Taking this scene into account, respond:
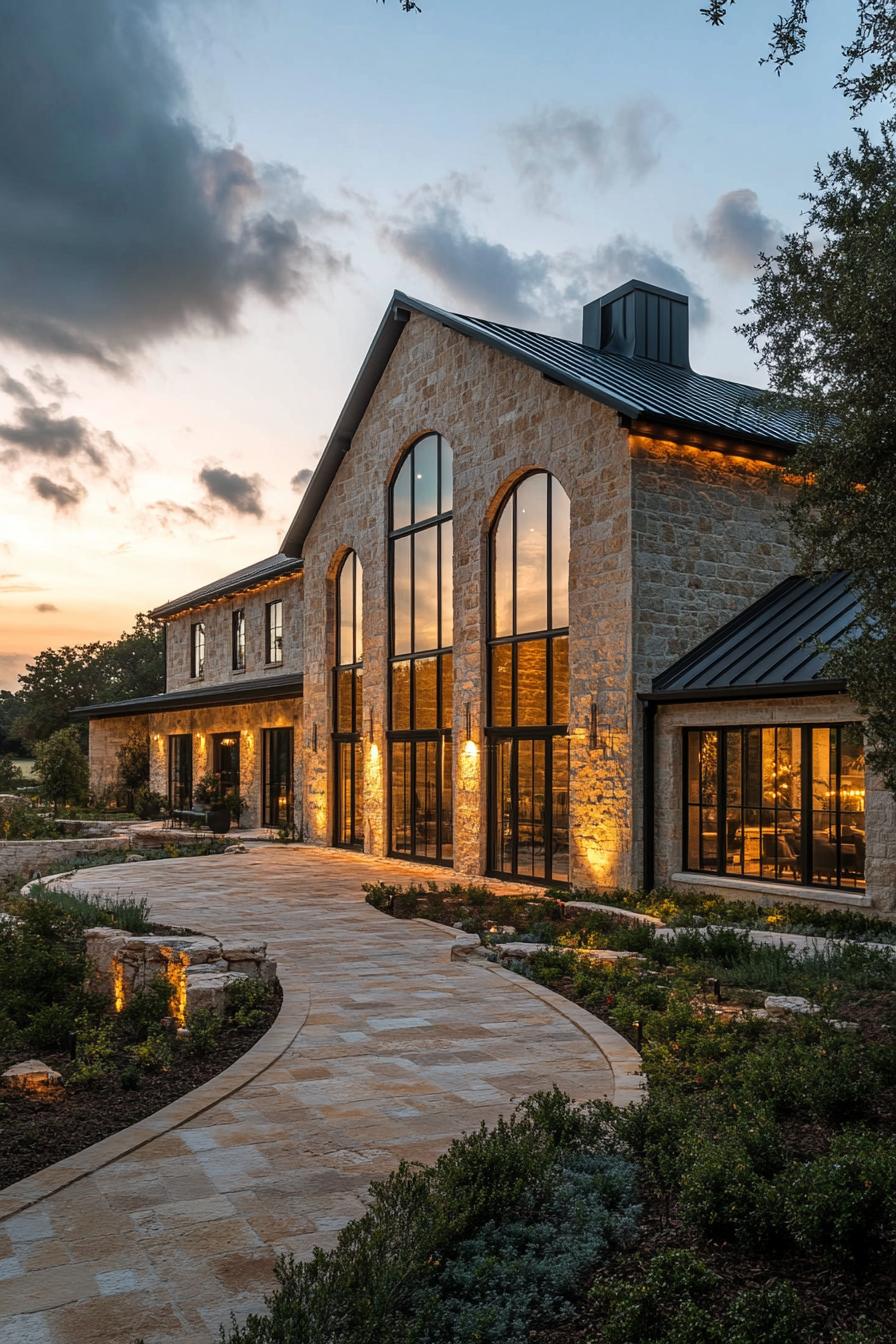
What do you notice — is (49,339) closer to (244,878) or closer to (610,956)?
(244,878)

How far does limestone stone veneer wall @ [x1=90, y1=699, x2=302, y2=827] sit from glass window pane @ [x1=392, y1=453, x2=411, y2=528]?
22.1ft

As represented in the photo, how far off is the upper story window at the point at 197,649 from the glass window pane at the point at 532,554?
17438mm

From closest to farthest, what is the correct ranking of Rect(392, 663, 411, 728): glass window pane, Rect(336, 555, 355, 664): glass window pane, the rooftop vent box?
Rect(392, 663, 411, 728): glass window pane
the rooftop vent box
Rect(336, 555, 355, 664): glass window pane

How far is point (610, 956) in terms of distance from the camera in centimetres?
969

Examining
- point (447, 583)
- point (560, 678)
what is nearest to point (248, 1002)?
point (560, 678)

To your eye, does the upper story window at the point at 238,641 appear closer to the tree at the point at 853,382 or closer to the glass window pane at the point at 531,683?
the glass window pane at the point at 531,683

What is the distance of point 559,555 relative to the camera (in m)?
16.2

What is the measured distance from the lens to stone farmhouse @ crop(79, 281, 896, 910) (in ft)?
44.4

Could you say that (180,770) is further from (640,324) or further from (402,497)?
(640,324)

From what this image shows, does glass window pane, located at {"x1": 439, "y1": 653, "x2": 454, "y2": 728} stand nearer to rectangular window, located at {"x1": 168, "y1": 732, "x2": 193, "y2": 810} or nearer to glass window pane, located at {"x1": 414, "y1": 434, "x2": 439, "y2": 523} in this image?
glass window pane, located at {"x1": 414, "y1": 434, "x2": 439, "y2": 523}

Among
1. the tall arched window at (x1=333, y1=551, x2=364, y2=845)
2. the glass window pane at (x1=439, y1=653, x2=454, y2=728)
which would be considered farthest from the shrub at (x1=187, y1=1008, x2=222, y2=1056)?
the tall arched window at (x1=333, y1=551, x2=364, y2=845)

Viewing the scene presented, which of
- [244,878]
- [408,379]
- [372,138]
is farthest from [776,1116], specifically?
[408,379]

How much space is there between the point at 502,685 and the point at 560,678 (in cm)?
146

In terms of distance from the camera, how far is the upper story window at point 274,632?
27.7 m
